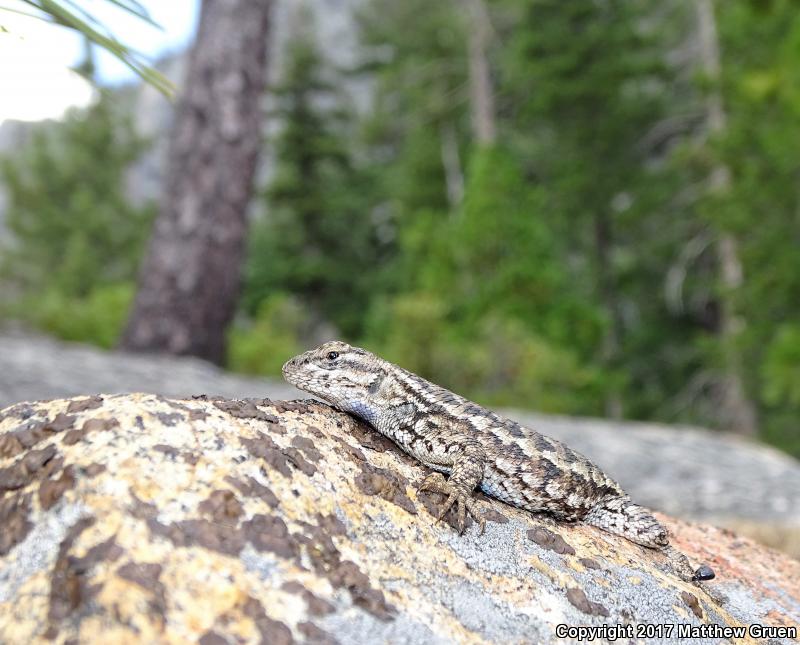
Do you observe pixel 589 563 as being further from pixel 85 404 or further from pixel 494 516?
pixel 85 404

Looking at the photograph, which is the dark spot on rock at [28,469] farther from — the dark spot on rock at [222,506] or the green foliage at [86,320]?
the green foliage at [86,320]

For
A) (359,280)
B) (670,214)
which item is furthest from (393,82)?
(670,214)

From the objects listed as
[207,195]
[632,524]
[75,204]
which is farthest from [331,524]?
[75,204]

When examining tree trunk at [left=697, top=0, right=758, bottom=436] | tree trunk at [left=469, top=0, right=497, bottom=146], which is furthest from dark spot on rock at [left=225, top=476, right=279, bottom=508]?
tree trunk at [left=469, top=0, right=497, bottom=146]

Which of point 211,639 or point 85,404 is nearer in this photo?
point 211,639

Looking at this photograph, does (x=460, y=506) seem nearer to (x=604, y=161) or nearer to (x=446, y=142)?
(x=604, y=161)

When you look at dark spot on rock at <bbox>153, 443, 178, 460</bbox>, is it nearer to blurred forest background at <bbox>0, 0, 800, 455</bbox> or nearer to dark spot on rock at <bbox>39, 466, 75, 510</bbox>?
dark spot on rock at <bbox>39, 466, 75, 510</bbox>

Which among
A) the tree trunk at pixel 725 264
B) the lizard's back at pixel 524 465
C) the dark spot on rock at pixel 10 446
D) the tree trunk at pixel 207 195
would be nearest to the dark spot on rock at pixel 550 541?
the lizard's back at pixel 524 465
